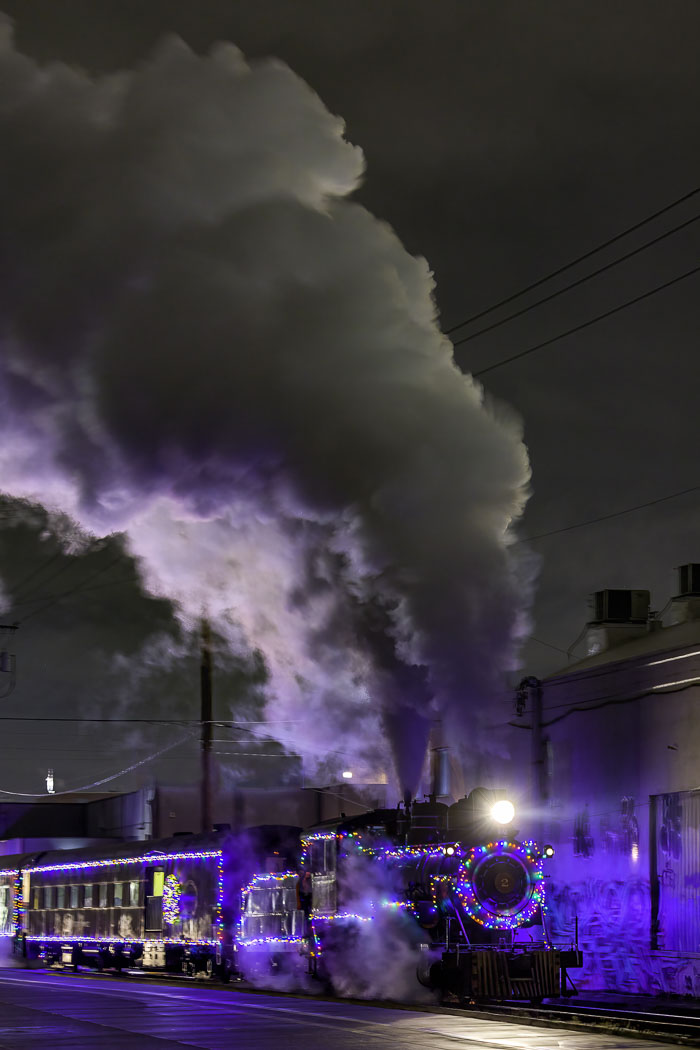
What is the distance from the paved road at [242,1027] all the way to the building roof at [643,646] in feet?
35.3

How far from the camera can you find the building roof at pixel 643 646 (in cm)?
2950

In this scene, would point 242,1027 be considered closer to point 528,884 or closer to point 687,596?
point 528,884

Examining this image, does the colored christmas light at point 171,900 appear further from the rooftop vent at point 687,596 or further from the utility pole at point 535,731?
the rooftop vent at point 687,596

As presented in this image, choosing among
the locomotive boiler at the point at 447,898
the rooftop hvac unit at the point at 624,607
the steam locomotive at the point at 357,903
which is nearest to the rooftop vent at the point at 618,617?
the rooftop hvac unit at the point at 624,607

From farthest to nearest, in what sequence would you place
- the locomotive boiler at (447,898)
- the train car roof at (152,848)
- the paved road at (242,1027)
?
the train car roof at (152,848)
the locomotive boiler at (447,898)
the paved road at (242,1027)

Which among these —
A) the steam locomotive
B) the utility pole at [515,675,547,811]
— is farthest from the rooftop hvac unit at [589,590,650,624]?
the steam locomotive

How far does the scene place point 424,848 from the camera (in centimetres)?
2159

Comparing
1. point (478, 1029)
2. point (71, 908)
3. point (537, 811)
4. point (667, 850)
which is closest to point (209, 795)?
point (71, 908)

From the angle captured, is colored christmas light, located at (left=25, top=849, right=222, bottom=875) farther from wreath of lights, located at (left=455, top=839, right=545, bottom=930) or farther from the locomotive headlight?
wreath of lights, located at (left=455, top=839, right=545, bottom=930)

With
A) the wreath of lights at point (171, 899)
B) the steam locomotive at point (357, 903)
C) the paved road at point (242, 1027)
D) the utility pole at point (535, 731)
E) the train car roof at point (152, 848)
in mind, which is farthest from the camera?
the utility pole at point (535, 731)

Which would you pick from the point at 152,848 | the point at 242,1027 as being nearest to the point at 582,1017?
the point at 242,1027

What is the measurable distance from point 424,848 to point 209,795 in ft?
61.0

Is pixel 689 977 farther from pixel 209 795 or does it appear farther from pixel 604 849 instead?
pixel 209 795

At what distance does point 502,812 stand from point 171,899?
11580 millimetres
